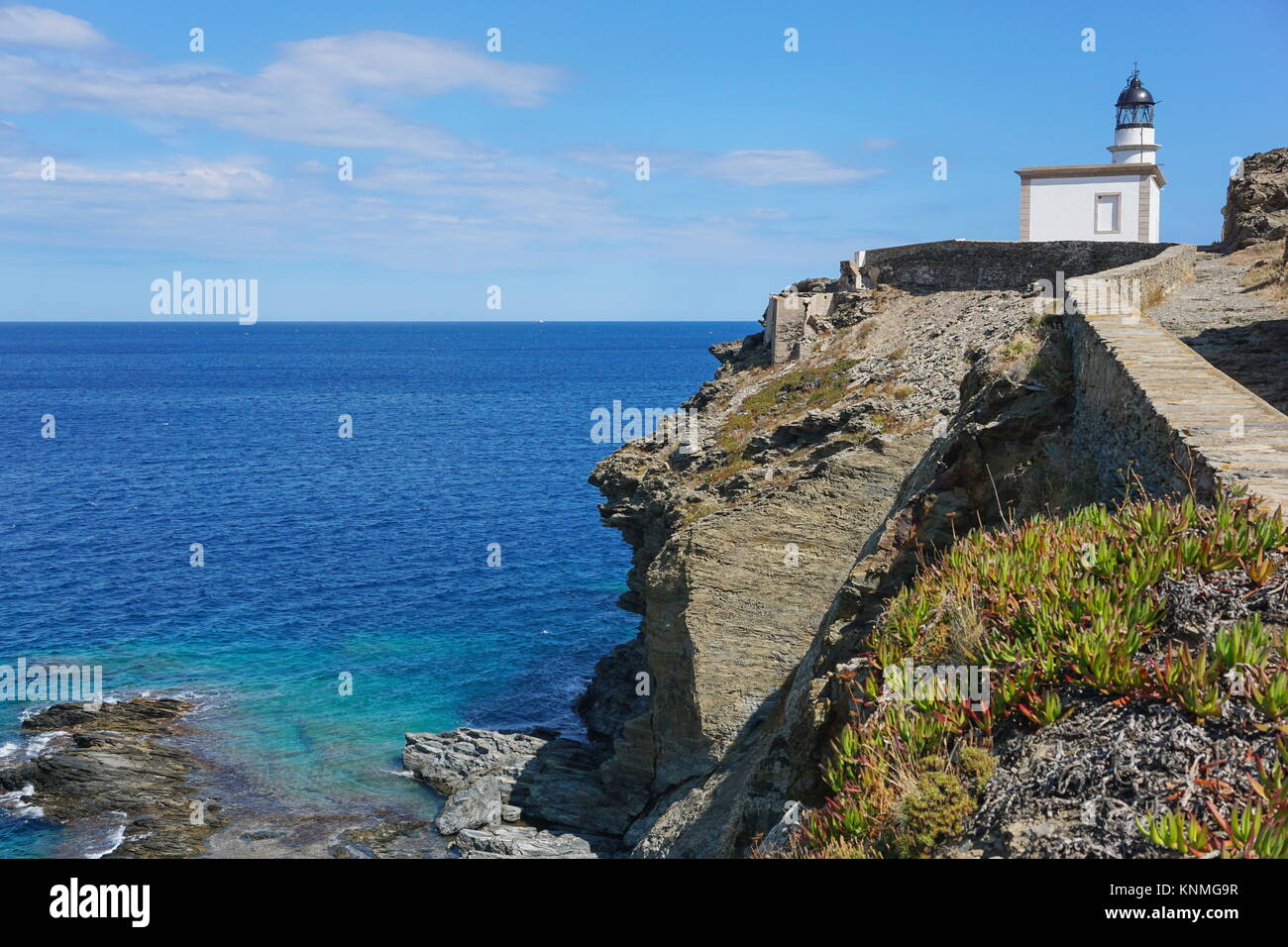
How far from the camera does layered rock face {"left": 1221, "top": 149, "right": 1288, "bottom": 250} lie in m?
31.4

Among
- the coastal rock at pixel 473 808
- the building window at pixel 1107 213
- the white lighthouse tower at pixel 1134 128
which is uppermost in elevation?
the white lighthouse tower at pixel 1134 128

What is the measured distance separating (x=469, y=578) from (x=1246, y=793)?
49.7 meters

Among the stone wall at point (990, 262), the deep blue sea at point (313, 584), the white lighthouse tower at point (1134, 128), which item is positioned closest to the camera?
the stone wall at point (990, 262)

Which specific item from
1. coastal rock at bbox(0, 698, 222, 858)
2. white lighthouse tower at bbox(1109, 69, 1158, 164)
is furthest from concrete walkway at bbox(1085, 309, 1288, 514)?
white lighthouse tower at bbox(1109, 69, 1158, 164)

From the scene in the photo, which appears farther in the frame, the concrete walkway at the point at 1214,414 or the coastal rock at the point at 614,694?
the coastal rock at the point at 614,694

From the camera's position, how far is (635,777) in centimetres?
2953

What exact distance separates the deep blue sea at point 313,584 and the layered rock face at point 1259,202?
2809 cm

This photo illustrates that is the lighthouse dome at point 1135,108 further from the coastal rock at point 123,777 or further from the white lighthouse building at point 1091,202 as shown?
the coastal rock at point 123,777

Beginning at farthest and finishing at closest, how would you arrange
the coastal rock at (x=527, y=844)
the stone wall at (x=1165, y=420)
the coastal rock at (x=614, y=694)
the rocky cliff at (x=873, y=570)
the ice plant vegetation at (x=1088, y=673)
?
1. the coastal rock at (x=614, y=694)
2. the coastal rock at (x=527, y=844)
3. the stone wall at (x=1165, y=420)
4. the rocky cliff at (x=873, y=570)
5. the ice plant vegetation at (x=1088, y=673)

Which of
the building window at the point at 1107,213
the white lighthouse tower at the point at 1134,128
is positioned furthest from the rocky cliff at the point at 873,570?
the white lighthouse tower at the point at 1134,128

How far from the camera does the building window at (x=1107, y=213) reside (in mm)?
40531

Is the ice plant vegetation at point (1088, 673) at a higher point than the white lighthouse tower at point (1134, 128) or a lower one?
lower

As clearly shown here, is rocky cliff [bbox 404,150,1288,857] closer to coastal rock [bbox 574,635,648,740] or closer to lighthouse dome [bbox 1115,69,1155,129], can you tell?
coastal rock [bbox 574,635,648,740]

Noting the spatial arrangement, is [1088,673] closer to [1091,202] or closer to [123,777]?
[123,777]
